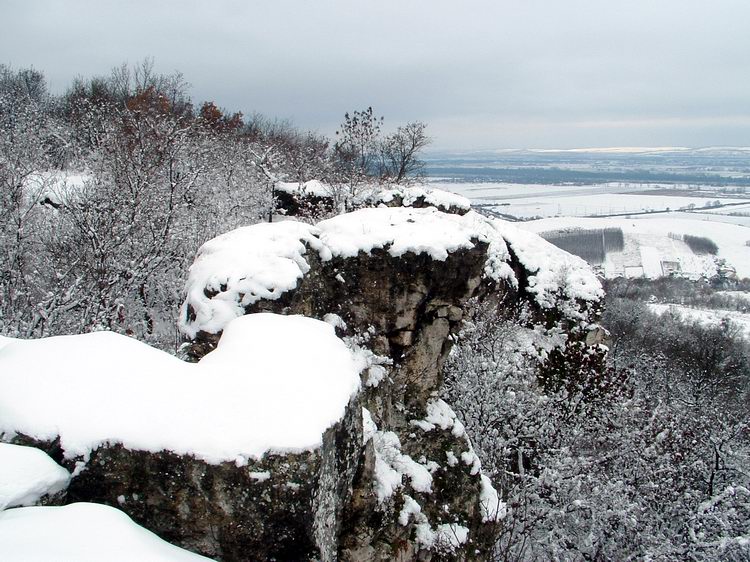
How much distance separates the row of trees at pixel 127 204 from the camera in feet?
39.4

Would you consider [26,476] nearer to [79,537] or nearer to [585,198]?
[79,537]

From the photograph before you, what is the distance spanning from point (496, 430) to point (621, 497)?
3829mm

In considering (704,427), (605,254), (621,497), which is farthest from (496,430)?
(605,254)

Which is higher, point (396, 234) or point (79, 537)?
point (396, 234)

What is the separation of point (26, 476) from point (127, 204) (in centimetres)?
1321

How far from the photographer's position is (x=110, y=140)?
18.3m

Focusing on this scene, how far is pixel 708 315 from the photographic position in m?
52.3

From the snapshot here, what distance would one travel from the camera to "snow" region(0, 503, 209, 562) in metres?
3.46

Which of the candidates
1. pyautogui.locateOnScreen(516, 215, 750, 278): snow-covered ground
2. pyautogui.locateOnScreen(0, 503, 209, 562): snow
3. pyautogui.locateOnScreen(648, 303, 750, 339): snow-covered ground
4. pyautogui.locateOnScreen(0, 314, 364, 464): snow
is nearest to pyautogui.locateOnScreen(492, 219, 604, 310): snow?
pyautogui.locateOnScreen(0, 314, 364, 464): snow

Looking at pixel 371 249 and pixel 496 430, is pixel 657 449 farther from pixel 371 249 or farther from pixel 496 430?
pixel 371 249

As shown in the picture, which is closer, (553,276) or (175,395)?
(175,395)

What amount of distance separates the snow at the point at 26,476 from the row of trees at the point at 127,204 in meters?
6.51

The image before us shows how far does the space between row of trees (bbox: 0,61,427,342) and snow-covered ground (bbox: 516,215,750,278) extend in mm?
57835

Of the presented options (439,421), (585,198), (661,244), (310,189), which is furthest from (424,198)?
(585,198)
